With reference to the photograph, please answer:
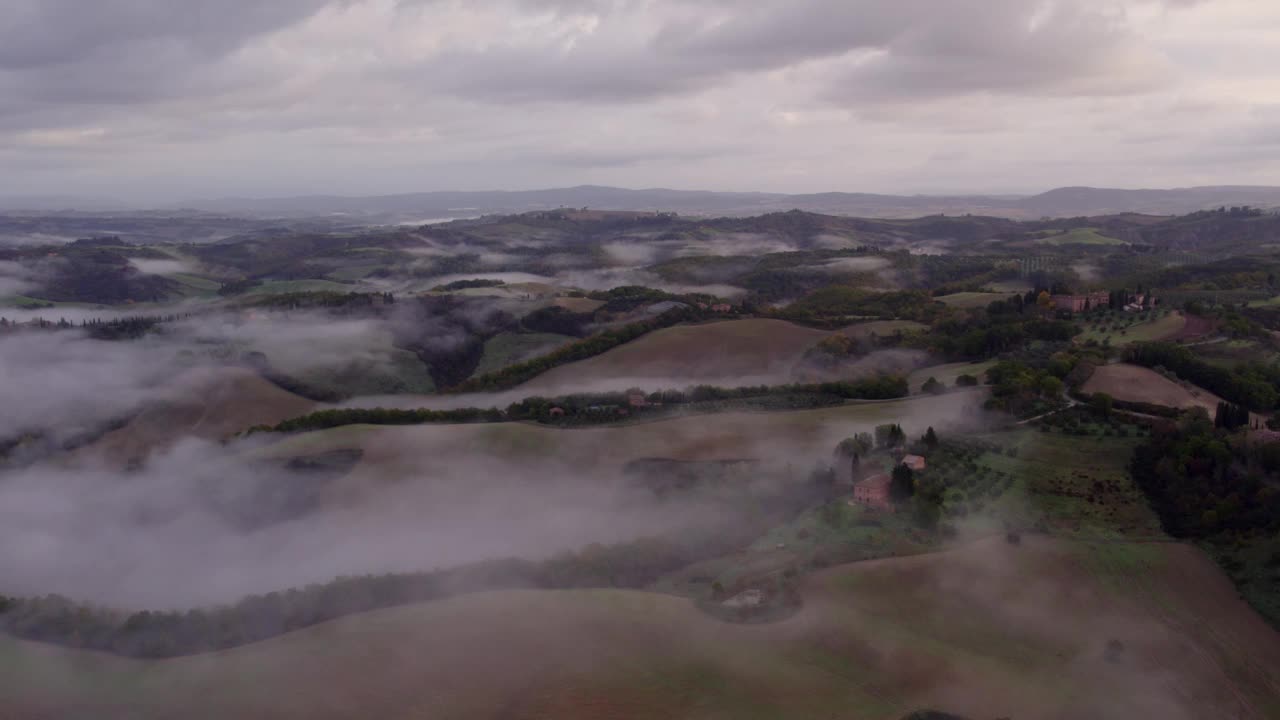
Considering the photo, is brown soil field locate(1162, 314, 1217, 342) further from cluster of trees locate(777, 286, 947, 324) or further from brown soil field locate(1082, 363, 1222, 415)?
cluster of trees locate(777, 286, 947, 324)

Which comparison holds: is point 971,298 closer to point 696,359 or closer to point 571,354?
point 696,359

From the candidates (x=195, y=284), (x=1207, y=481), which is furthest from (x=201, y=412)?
(x=195, y=284)

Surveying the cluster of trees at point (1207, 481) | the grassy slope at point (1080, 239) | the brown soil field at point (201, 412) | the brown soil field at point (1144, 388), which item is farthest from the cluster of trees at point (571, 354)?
the grassy slope at point (1080, 239)

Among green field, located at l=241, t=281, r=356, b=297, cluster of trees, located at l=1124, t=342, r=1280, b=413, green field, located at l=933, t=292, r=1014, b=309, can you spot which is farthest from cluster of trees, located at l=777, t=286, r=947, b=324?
green field, located at l=241, t=281, r=356, b=297

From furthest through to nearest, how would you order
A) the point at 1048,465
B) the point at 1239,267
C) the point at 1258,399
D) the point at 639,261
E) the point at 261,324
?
the point at 639,261, the point at 261,324, the point at 1239,267, the point at 1258,399, the point at 1048,465

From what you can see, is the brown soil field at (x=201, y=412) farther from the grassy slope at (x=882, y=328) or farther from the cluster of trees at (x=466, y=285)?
the cluster of trees at (x=466, y=285)

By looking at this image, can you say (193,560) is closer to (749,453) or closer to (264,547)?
(264,547)

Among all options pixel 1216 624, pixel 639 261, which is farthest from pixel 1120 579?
pixel 639 261
